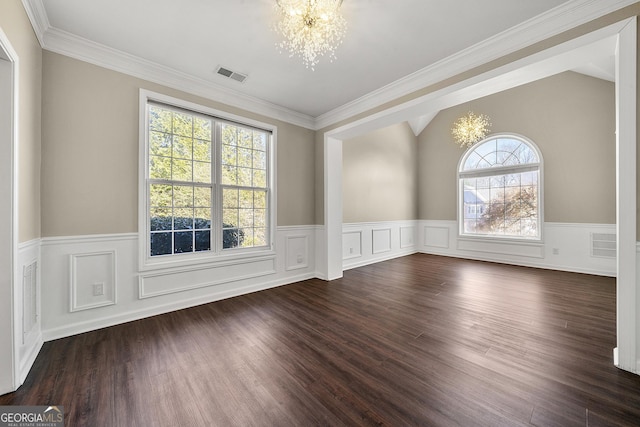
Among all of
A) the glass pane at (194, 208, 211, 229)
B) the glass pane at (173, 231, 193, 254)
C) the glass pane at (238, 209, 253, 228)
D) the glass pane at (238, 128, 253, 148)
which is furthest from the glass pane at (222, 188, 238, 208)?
the glass pane at (238, 128, 253, 148)

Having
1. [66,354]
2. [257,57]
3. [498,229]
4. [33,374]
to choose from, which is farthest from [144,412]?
[498,229]

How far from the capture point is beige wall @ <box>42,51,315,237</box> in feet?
7.65

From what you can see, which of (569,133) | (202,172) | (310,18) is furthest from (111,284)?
(569,133)

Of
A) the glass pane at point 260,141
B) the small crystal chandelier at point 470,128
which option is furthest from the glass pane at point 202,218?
the small crystal chandelier at point 470,128

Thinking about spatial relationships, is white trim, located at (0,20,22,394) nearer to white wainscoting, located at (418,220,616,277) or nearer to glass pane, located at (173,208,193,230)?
glass pane, located at (173,208,193,230)

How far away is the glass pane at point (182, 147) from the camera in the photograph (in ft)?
10.2

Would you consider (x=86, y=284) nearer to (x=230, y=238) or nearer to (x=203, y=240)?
(x=203, y=240)

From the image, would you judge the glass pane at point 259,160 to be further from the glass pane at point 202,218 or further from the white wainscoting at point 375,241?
the white wainscoting at point 375,241

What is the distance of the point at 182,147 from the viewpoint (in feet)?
10.4

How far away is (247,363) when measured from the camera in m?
1.94

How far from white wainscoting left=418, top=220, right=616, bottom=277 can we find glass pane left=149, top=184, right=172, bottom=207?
20.3ft

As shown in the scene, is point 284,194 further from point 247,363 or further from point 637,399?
point 637,399

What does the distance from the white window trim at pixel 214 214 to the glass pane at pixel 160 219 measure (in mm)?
96

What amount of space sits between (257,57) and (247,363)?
2.94 metres
